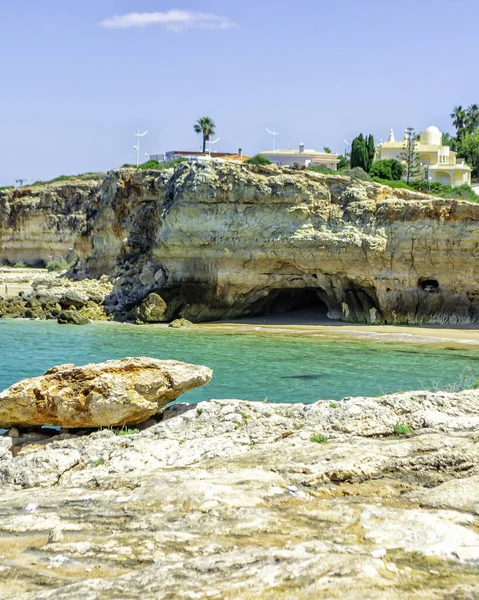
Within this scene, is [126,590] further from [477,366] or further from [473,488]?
[477,366]

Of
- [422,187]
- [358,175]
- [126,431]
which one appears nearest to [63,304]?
→ [358,175]

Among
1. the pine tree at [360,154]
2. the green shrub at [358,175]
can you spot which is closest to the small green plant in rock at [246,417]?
the green shrub at [358,175]

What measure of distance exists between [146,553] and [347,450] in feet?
10.5

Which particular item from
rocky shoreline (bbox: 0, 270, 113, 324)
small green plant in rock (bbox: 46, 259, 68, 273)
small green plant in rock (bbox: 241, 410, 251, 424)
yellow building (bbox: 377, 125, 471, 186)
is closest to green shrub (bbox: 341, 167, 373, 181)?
rocky shoreline (bbox: 0, 270, 113, 324)

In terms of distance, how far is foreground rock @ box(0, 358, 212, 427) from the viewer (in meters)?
10.6

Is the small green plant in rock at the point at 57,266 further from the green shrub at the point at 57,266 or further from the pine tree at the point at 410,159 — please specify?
the pine tree at the point at 410,159

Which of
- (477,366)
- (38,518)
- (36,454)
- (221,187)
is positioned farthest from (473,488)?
(221,187)

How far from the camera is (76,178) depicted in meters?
88.3

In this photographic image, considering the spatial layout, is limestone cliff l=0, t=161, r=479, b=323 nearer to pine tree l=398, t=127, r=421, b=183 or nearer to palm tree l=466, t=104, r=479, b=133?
pine tree l=398, t=127, r=421, b=183

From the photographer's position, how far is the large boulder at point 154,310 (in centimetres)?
4019

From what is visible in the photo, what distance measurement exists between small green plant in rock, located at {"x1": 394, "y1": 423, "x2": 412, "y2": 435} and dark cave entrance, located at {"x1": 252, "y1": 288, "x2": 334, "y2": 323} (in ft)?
101

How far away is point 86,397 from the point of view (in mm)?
10625

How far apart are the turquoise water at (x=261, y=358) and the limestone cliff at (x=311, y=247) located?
5198 mm

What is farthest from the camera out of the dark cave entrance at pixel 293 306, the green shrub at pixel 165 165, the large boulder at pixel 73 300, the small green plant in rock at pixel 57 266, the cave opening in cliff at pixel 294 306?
the small green plant in rock at pixel 57 266
